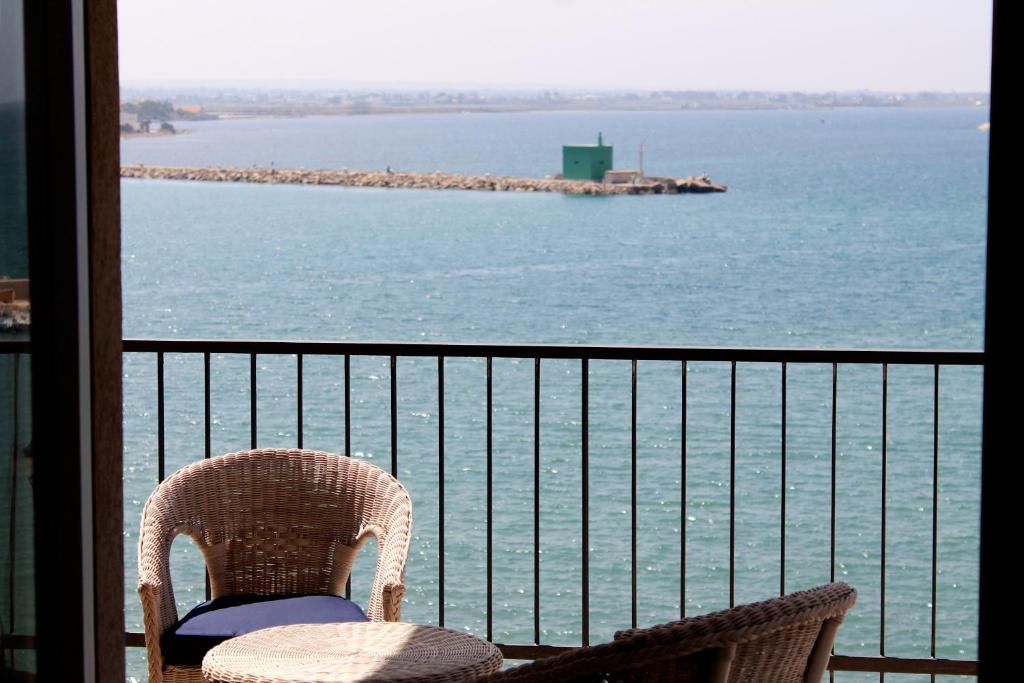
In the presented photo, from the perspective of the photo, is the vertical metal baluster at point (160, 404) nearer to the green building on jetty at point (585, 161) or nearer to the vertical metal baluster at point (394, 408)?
the vertical metal baluster at point (394, 408)

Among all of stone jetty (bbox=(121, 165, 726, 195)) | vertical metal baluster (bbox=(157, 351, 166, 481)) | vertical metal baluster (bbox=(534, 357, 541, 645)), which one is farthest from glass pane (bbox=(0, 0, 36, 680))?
stone jetty (bbox=(121, 165, 726, 195))

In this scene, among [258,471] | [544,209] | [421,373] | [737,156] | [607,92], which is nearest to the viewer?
[258,471]

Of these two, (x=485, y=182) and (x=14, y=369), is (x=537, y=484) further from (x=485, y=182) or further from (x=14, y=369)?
(x=485, y=182)

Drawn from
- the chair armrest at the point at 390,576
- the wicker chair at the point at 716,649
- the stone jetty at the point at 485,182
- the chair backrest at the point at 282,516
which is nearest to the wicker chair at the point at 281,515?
the chair backrest at the point at 282,516

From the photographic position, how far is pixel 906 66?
4944 cm

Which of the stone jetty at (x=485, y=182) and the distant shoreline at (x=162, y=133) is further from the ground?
the distant shoreline at (x=162, y=133)

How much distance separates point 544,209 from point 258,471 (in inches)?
1753

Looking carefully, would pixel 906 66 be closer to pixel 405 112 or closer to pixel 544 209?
pixel 544 209

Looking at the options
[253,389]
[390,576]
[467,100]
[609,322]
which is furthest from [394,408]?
[467,100]

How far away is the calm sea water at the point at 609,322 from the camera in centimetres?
1827

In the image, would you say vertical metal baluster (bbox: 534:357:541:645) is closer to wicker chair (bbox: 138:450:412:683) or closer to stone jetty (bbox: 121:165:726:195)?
wicker chair (bbox: 138:450:412:683)

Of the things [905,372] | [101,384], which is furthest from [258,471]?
[905,372]

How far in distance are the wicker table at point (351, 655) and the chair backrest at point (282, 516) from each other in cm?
46

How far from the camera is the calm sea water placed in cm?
1827
